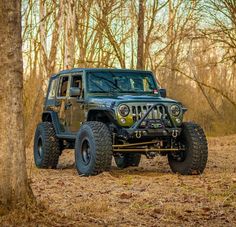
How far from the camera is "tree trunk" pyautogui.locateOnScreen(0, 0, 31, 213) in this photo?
5.76 m

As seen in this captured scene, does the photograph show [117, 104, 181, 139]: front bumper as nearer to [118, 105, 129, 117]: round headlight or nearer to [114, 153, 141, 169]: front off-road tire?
[118, 105, 129, 117]: round headlight

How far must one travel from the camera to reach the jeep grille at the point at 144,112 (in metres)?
9.84

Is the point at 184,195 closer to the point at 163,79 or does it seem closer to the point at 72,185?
the point at 72,185

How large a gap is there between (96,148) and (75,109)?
1.81 m

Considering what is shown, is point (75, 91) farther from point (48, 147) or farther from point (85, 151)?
point (48, 147)

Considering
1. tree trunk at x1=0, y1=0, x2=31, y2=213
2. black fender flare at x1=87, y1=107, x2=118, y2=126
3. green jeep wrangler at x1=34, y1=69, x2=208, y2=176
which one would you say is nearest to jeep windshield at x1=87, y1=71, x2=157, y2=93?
green jeep wrangler at x1=34, y1=69, x2=208, y2=176

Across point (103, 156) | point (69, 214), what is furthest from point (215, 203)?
point (103, 156)

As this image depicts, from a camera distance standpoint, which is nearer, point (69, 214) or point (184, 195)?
point (69, 214)

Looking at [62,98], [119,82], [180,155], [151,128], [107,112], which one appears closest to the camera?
[151,128]

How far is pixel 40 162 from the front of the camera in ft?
40.0

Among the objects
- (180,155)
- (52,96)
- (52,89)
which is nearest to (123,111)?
(180,155)

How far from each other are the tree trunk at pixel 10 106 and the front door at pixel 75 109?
492 centimetres

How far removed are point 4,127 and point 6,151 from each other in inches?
9.4

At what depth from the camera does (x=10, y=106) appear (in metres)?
5.77
